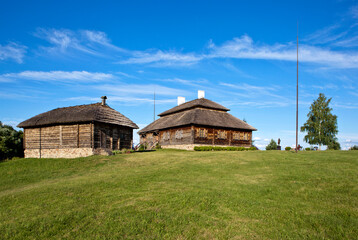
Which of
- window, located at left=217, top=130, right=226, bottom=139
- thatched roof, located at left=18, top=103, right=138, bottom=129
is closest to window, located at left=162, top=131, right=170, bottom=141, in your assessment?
thatched roof, located at left=18, top=103, right=138, bottom=129

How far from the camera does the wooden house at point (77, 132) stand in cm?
2909

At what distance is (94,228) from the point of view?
26.6 ft

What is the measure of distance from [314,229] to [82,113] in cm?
2831

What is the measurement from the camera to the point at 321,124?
4559 cm

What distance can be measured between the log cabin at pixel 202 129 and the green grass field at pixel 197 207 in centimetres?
1912

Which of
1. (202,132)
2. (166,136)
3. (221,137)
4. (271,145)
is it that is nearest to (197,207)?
(202,132)

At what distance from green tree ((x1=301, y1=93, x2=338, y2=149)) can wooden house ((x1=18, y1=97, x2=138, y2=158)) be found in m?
33.7

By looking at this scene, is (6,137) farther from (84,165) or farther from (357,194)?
(357,194)

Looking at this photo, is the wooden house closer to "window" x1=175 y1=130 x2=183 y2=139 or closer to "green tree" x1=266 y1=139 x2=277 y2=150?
"window" x1=175 y1=130 x2=183 y2=139

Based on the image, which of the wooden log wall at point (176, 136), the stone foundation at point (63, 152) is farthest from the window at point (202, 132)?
the stone foundation at point (63, 152)

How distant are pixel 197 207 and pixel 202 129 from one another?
26055 millimetres

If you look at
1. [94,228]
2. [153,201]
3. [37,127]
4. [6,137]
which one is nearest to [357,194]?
[153,201]

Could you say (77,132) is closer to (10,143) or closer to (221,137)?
(10,143)

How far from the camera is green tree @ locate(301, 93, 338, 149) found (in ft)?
146
